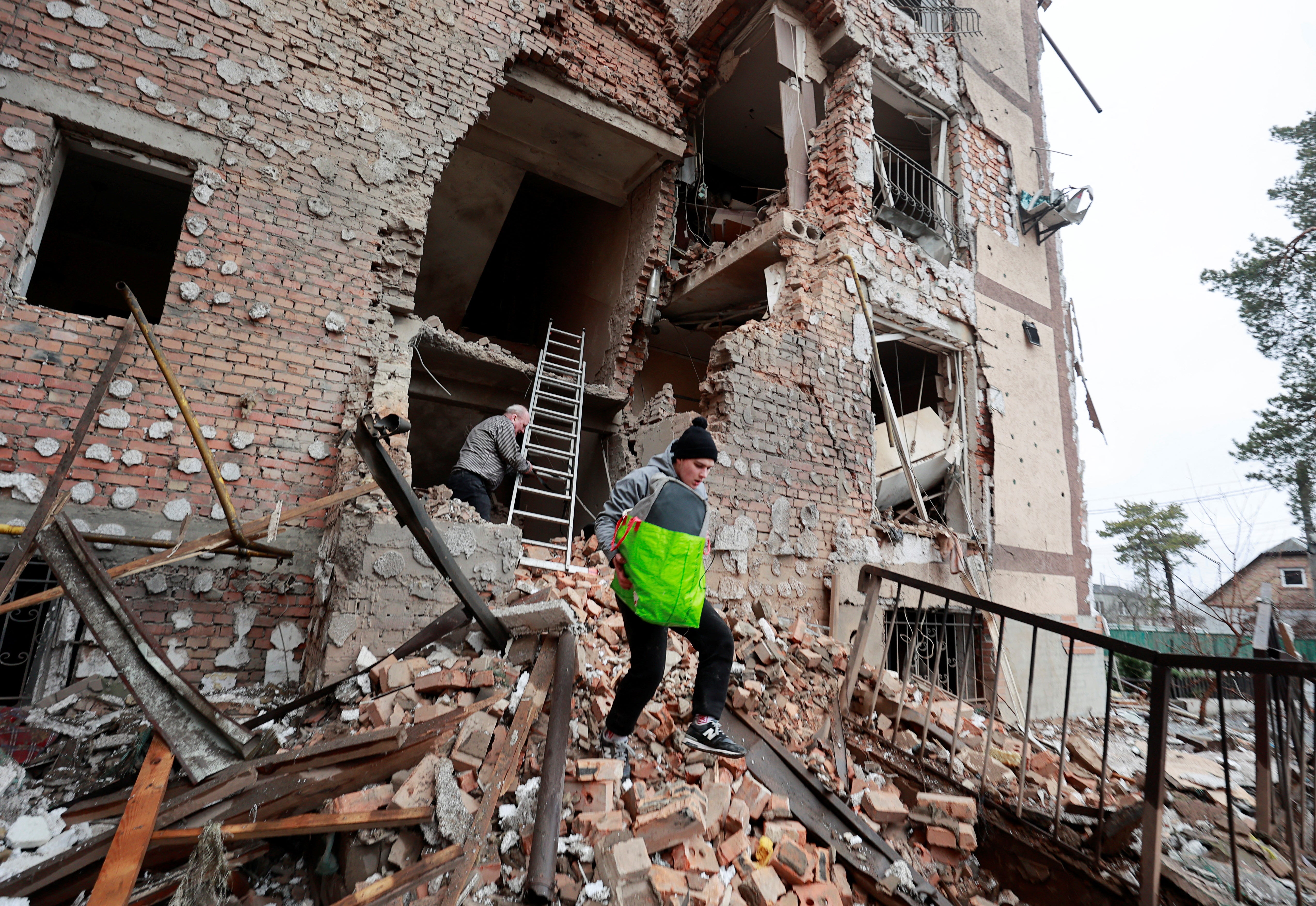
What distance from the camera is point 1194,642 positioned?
334 inches

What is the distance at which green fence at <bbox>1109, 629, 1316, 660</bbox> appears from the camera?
885 cm

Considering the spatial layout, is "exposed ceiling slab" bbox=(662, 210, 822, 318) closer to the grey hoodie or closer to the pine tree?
the grey hoodie

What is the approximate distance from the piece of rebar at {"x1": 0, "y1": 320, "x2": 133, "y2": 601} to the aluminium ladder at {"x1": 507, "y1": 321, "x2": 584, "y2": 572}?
268cm

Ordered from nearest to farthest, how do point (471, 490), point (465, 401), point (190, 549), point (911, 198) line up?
point (190, 549)
point (471, 490)
point (465, 401)
point (911, 198)

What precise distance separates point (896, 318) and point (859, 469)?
79.8 inches

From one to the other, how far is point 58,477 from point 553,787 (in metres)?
2.88

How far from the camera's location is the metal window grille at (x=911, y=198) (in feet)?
25.4

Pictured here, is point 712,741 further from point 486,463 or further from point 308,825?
point 486,463

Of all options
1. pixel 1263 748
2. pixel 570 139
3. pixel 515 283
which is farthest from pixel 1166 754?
pixel 515 283

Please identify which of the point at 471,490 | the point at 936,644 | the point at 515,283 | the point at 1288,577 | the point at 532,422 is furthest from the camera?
the point at 1288,577

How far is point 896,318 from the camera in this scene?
284 inches

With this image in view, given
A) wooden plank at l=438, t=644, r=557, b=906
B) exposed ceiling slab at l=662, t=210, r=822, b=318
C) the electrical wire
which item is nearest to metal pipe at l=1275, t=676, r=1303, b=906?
wooden plank at l=438, t=644, r=557, b=906

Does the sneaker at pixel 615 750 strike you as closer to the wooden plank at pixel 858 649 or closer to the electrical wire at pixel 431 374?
the wooden plank at pixel 858 649

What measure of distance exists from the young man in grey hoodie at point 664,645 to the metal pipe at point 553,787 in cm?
25
